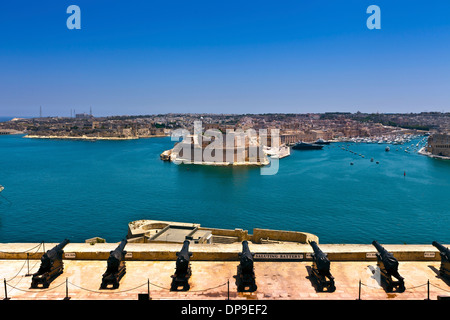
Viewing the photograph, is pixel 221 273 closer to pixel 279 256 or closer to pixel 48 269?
pixel 279 256

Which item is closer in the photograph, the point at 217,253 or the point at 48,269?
the point at 48,269

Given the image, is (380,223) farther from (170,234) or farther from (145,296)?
(145,296)

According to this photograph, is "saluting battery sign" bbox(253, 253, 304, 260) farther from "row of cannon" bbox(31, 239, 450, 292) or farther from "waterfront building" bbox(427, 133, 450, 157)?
"waterfront building" bbox(427, 133, 450, 157)

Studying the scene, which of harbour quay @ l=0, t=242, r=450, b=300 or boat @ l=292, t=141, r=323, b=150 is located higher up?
harbour quay @ l=0, t=242, r=450, b=300

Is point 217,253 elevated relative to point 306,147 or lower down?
elevated

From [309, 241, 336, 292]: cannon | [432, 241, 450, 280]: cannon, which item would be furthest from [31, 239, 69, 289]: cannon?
[432, 241, 450, 280]: cannon

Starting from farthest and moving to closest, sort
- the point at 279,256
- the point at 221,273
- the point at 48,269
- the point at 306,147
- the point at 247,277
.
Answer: the point at 306,147, the point at 279,256, the point at 221,273, the point at 48,269, the point at 247,277

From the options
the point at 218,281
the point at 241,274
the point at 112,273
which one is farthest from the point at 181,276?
the point at 112,273
